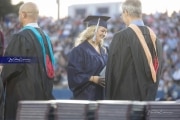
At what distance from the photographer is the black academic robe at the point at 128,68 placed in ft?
20.0

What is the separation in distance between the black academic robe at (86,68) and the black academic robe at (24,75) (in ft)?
2.51

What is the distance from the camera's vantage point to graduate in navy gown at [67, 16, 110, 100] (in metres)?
7.26

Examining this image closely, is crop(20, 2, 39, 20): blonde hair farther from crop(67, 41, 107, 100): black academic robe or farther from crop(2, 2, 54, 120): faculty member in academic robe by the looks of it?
crop(67, 41, 107, 100): black academic robe

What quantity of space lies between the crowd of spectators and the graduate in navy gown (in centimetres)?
533

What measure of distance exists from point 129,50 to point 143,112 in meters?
2.39

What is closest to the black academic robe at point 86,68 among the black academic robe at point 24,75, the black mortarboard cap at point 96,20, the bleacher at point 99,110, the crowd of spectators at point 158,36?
the black mortarboard cap at point 96,20

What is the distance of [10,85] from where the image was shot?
6527 mm

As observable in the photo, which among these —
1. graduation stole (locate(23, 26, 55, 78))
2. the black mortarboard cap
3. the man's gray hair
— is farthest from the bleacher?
the black mortarboard cap

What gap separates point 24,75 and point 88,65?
43.2 inches

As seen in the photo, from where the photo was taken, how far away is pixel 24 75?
21.3 ft

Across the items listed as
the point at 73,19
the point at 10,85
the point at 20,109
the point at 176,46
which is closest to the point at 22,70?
the point at 10,85

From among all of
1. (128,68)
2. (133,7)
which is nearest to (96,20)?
(133,7)

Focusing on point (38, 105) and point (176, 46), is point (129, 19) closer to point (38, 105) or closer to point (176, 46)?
point (38, 105)

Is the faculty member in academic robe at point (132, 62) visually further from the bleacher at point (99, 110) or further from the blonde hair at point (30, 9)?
the bleacher at point (99, 110)
